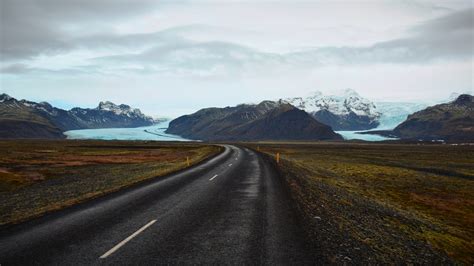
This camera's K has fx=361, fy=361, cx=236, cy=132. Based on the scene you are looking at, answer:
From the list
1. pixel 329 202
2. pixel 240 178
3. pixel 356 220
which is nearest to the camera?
pixel 356 220

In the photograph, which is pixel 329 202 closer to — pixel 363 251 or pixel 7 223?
pixel 363 251

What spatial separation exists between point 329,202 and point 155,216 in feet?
30.6

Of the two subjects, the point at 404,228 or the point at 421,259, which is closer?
the point at 421,259

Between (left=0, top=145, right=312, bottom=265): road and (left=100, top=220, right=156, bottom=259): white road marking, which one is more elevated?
(left=100, top=220, right=156, bottom=259): white road marking

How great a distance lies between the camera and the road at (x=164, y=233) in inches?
359

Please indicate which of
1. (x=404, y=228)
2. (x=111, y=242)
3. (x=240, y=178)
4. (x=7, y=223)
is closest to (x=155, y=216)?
(x=111, y=242)

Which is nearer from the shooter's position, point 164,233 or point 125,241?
point 125,241

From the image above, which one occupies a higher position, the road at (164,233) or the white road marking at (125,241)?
the white road marking at (125,241)

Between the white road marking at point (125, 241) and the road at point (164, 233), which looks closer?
the road at point (164, 233)

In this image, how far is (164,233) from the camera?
11.2m

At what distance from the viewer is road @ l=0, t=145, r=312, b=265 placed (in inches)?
359

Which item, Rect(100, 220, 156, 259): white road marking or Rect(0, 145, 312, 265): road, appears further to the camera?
Rect(100, 220, 156, 259): white road marking

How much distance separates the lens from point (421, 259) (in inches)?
401

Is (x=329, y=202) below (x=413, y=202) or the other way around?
the other way around
